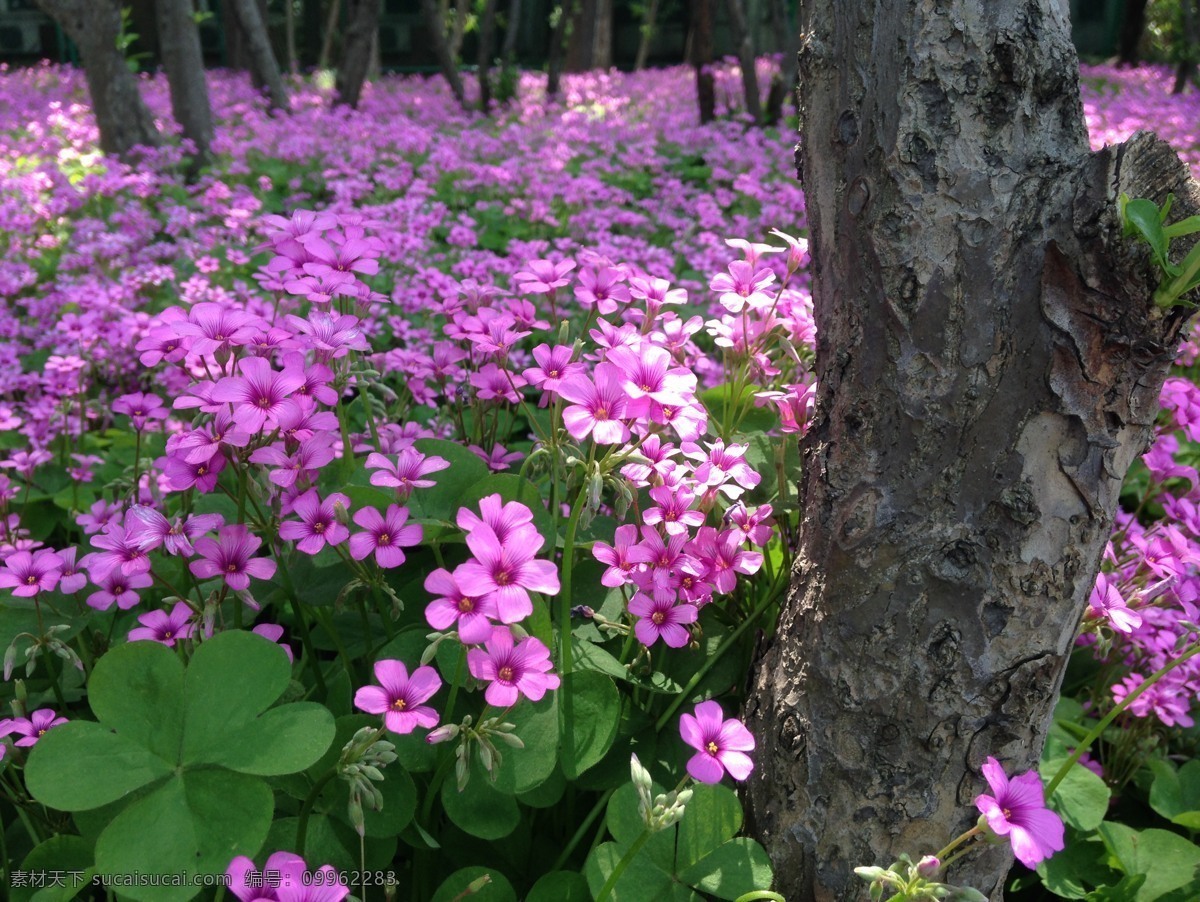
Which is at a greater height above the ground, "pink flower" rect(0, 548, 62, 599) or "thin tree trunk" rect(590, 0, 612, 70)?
"thin tree trunk" rect(590, 0, 612, 70)

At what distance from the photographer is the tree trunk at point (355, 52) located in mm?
10734

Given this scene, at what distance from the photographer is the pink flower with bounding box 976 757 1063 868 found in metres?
1.21

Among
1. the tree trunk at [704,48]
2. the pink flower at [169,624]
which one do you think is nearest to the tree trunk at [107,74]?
the tree trunk at [704,48]

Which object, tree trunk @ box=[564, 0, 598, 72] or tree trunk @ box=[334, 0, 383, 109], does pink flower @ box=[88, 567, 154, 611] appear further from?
tree trunk @ box=[564, 0, 598, 72]

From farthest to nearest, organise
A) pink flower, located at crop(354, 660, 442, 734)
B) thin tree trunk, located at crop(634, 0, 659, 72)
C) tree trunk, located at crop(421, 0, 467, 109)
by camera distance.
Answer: thin tree trunk, located at crop(634, 0, 659, 72), tree trunk, located at crop(421, 0, 467, 109), pink flower, located at crop(354, 660, 442, 734)

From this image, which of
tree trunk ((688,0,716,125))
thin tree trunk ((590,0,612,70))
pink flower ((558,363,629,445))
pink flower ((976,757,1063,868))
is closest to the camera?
pink flower ((976,757,1063,868))

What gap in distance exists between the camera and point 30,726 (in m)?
1.60

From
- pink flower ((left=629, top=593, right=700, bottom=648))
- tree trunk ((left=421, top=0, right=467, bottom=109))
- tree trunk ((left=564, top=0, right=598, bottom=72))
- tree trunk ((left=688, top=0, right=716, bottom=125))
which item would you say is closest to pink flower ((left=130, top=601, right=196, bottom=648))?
pink flower ((left=629, top=593, right=700, bottom=648))

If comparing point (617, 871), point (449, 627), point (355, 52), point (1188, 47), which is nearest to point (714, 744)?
point (617, 871)

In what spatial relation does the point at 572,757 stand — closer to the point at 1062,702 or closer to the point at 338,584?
the point at 338,584

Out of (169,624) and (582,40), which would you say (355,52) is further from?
(169,624)

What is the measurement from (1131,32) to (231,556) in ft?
80.8

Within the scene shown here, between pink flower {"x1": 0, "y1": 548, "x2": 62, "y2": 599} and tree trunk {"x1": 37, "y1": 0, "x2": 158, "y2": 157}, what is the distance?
6423 millimetres

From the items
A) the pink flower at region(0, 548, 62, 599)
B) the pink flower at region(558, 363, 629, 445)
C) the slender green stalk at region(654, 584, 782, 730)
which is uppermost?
the pink flower at region(558, 363, 629, 445)
